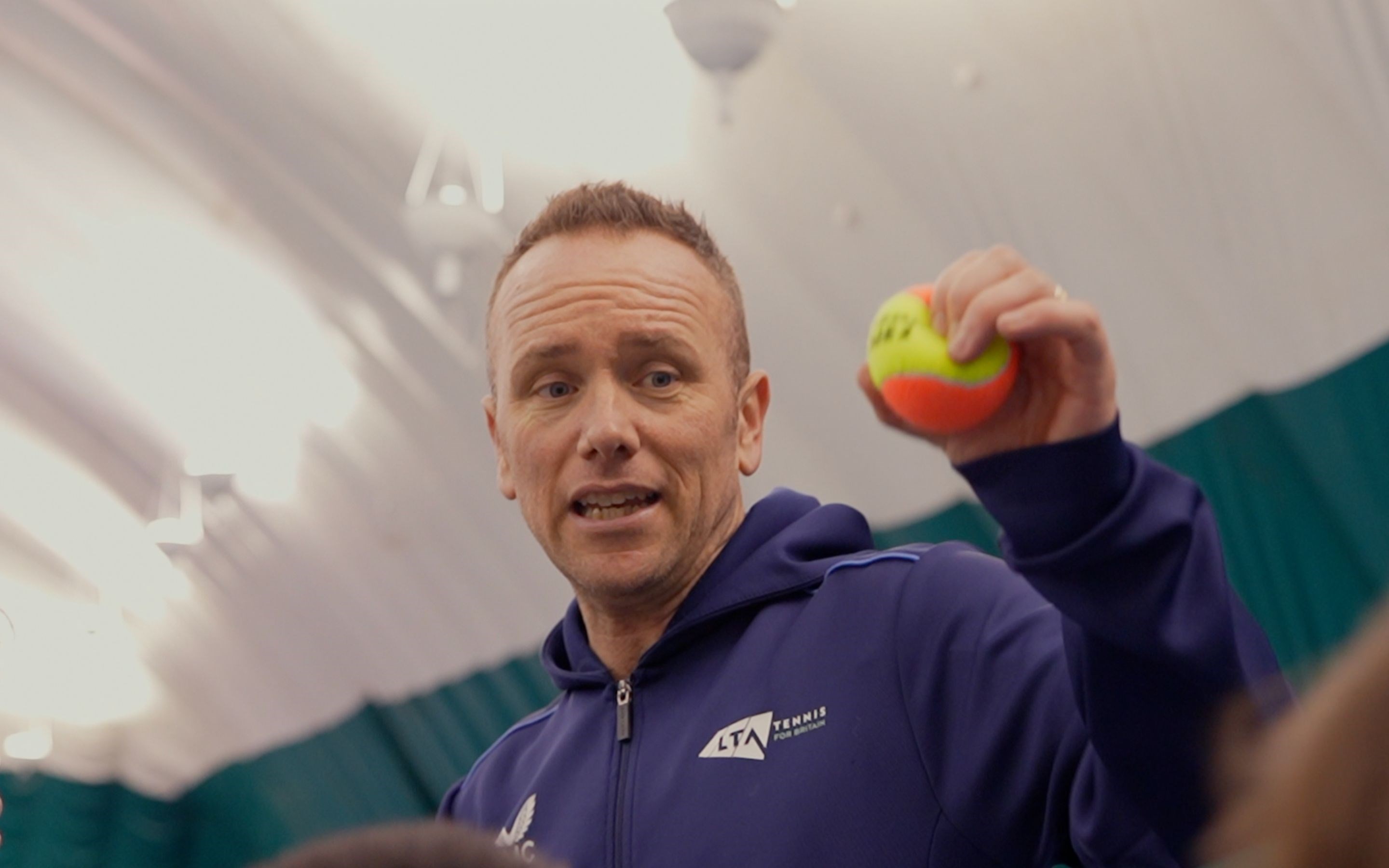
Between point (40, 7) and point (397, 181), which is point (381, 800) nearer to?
point (397, 181)

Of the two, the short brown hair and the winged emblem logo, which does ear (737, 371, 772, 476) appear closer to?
the short brown hair

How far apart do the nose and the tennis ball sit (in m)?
0.49

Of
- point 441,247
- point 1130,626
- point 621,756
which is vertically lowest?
point 1130,626

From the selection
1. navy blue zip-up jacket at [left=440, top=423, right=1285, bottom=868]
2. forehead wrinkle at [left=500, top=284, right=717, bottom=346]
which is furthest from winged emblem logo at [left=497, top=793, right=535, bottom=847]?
forehead wrinkle at [left=500, top=284, right=717, bottom=346]

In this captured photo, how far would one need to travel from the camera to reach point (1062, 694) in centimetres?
150

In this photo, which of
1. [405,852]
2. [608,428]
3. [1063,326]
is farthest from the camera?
[608,428]

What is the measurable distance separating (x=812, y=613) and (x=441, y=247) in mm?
4676

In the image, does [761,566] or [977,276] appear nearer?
[977,276]

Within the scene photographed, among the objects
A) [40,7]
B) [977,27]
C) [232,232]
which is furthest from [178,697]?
[977,27]

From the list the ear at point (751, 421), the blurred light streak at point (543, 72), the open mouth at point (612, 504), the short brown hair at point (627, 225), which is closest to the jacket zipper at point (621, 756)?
the open mouth at point (612, 504)

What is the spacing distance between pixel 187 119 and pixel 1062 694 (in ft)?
20.7

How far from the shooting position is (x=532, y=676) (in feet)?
26.3

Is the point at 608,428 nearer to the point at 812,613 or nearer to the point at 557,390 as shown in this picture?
the point at 557,390

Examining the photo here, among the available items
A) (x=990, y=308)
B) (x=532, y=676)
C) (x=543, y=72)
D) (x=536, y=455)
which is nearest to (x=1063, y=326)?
(x=990, y=308)
